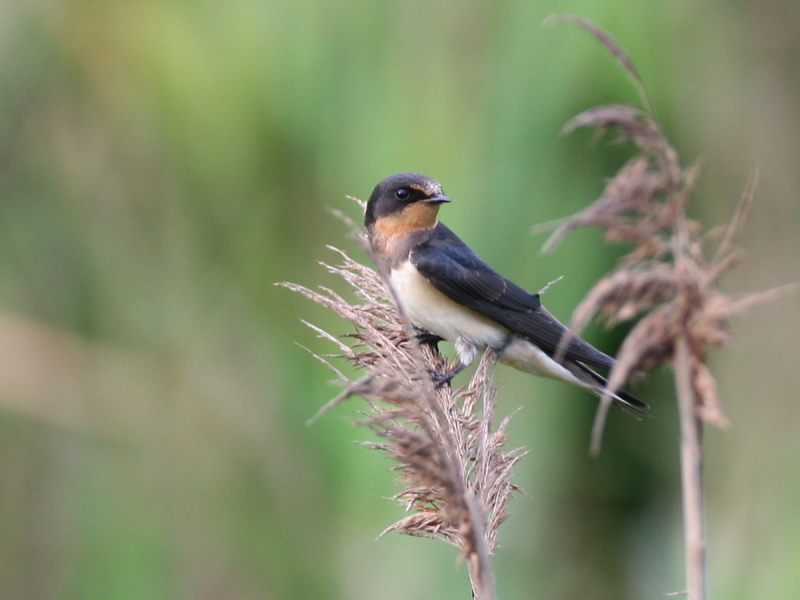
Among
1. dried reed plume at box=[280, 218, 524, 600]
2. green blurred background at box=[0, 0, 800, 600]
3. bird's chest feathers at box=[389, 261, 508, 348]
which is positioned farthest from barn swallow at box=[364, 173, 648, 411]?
green blurred background at box=[0, 0, 800, 600]

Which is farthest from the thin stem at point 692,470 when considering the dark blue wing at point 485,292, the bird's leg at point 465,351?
the dark blue wing at point 485,292

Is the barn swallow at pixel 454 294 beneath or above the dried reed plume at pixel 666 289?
above

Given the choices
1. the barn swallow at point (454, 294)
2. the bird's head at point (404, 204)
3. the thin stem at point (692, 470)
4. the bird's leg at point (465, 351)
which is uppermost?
the bird's head at point (404, 204)

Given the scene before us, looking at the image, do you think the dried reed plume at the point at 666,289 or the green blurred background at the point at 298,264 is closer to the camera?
the dried reed plume at the point at 666,289

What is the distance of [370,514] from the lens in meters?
3.85

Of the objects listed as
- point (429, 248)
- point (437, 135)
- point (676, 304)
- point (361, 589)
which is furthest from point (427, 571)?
point (676, 304)

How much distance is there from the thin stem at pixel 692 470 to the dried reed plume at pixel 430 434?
281 mm

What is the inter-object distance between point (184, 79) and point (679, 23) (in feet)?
7.25

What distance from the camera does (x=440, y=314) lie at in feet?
9.27

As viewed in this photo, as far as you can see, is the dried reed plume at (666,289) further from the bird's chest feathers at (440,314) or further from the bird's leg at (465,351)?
the bird's chest feathers at (440,314)

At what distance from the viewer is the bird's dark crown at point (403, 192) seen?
285cm

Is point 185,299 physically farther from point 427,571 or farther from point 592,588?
point 592,588

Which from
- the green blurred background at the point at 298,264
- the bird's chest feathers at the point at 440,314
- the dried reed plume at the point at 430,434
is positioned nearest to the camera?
the dried reed plume at the point at 430,434

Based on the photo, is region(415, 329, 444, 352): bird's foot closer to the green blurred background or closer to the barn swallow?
the barn swallow
